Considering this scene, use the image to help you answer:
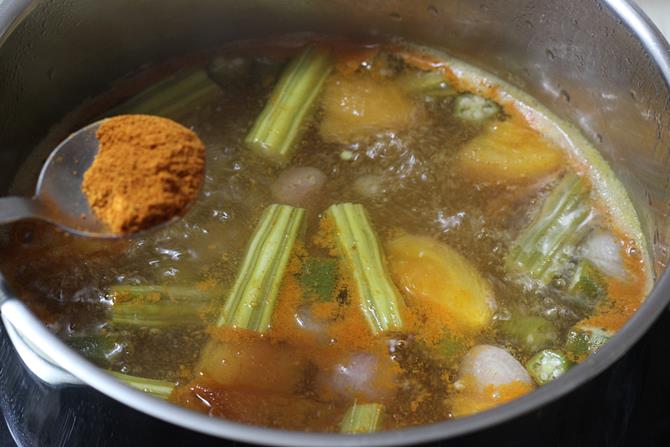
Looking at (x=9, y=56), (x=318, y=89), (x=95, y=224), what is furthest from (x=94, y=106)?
(x=95, y=224)

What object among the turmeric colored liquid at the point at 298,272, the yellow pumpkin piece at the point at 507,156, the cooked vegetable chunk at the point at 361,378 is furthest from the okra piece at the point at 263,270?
the yellow pumpkin piece at the point at 507,156

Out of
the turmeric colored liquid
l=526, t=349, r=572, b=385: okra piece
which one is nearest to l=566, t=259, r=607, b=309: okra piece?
the turmeric colored liquid

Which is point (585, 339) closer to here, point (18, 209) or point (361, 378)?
point (361, 378)

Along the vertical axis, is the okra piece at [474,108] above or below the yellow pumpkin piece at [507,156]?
above

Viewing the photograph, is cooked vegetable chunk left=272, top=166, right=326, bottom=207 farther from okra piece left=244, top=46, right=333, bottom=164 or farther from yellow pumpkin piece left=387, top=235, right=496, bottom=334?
yellow pumpkin piece left=387, top=235, right=496, bottom=334

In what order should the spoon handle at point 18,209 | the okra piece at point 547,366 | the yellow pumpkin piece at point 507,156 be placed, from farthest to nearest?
the yellow pumpkin piece at point 507,156 < the okra piece at point 547,366 < the spoon handle at point 18,209

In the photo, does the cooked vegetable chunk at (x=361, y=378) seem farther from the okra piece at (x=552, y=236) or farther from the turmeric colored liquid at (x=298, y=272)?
the okra piece at (x=552, y=236)
